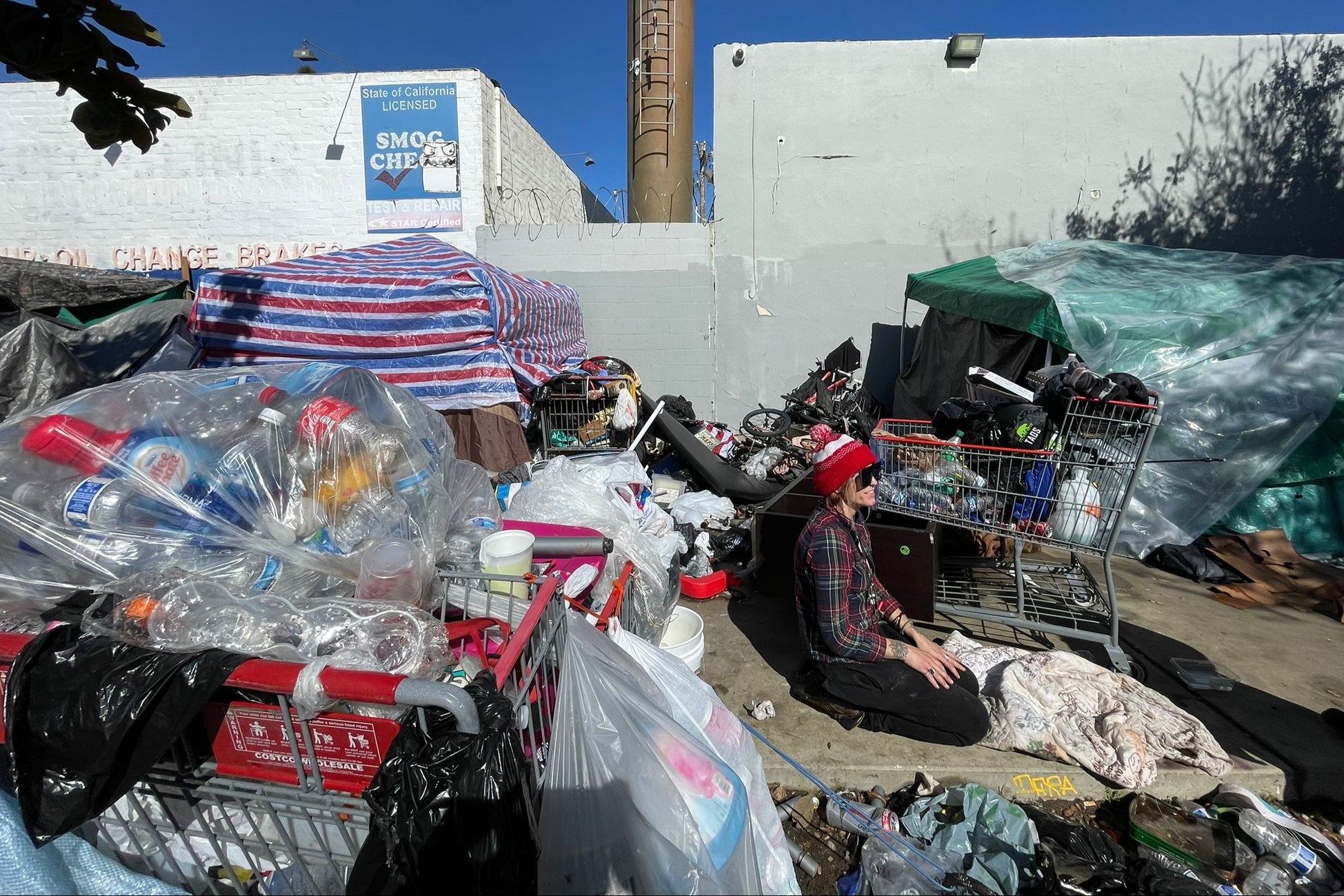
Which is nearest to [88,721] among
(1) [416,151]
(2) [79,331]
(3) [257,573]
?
(3) [257,573]

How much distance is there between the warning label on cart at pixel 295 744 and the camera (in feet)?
4.77

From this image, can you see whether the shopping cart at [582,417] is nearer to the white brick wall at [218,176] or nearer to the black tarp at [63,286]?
the white brick wall at [218,176]

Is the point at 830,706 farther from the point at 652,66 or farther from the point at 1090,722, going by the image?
the point at 652,66

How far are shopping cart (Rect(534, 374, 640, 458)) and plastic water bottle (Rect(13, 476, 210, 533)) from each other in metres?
4.05

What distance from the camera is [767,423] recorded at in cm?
749

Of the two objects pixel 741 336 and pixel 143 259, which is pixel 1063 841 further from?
pixel 143 259

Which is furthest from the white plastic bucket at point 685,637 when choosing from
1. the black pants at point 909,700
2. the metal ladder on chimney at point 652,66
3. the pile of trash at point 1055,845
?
the metal ladder on chimney at point 652,66

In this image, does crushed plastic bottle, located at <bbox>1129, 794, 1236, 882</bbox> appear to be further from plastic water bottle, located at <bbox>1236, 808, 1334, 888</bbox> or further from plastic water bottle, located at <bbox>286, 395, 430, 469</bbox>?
plastic water bottle, located at <bbox>286, 395, 430, 469</bbox>

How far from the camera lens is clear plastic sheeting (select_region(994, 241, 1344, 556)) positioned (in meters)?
4.85

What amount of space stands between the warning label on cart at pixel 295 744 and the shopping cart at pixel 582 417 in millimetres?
4386

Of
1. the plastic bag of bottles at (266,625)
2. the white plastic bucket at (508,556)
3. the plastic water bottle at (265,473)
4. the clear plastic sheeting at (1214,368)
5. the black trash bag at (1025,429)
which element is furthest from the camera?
the clear plastic sheeting at (1214,368)

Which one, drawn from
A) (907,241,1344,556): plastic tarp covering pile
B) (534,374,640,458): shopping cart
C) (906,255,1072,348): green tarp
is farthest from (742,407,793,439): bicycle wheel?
(907,241,1344,556): plastic tarp covering pile

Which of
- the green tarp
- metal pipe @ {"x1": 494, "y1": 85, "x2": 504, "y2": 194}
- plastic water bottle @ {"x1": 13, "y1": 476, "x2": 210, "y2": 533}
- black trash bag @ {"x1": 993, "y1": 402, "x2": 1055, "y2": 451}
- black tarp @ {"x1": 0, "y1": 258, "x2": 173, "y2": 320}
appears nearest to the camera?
plastic water bottle @ {"x1": 13, "y1": 476, "x2": 210, "y2": 533}

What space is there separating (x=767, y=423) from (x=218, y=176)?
836 cm
